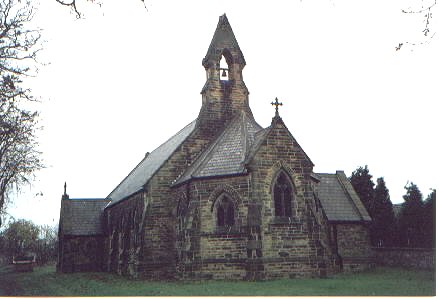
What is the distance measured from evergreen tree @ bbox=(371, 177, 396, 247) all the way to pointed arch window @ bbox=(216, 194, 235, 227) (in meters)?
21.1

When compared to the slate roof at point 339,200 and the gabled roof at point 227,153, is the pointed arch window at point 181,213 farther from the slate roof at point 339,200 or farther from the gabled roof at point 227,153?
the slate roof at point 339,200

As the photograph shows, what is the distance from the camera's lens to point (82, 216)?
3825 cm

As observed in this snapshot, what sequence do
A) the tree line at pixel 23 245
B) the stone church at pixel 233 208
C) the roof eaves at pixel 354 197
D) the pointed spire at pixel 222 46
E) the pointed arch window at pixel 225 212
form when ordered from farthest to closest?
the tree line at pixel 23 245 → the roof eaves at pixel 354 197 → the pointed spire at pixel 222 46 → the pointed arch window at pixel 225 212 → the stone church at pixel 233 208

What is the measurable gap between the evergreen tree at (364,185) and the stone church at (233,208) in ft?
24.2

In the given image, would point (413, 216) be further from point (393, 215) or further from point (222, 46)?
point (222, 46)

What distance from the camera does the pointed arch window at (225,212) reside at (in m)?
21.1

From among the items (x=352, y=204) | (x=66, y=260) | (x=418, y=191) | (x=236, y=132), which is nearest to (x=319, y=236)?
(x=236, y=132)

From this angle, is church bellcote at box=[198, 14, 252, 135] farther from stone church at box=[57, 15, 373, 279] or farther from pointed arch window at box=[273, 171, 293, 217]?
pointed arch window at box=[273, 171, 293, 217]

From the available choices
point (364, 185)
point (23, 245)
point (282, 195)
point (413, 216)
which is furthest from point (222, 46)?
point (23, 245)

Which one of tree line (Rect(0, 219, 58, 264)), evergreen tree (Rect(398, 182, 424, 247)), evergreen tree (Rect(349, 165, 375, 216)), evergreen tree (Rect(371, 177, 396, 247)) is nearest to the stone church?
evergreen tree (Rect(398, 182, 424, 247))

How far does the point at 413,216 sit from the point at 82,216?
28.5m

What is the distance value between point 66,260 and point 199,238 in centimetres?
1896

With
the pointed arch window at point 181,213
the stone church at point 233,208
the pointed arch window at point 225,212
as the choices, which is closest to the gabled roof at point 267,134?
the stone church at point 233,208

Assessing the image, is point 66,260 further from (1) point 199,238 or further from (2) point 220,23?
(2) point 220,23
